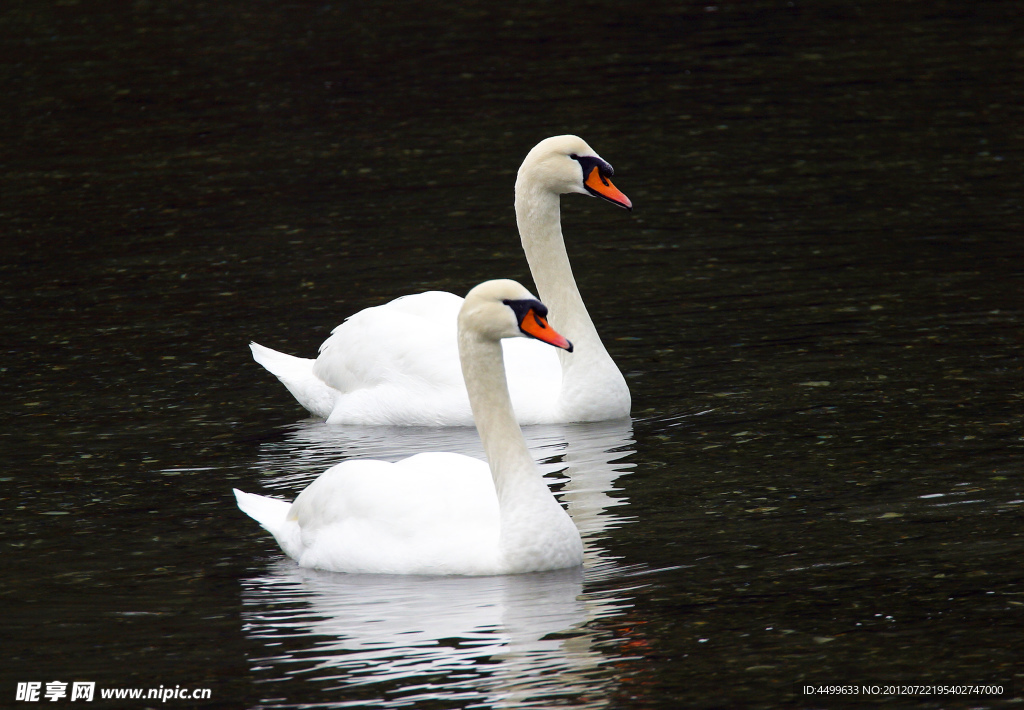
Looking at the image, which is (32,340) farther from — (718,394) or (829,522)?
(829,522)

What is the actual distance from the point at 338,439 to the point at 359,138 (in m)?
9.49

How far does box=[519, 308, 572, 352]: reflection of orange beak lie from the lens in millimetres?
8500

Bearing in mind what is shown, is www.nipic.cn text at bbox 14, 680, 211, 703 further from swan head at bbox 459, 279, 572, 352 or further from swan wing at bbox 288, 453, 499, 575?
swan head at bbox 459, 279, 572, 352

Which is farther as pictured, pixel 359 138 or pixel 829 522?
pixel 359 138

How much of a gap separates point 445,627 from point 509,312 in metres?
1.64

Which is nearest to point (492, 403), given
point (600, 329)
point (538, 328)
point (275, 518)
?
point (538, 328)

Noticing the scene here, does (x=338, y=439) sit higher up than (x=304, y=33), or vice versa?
(x=304, y=33)

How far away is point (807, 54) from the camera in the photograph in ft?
75.6

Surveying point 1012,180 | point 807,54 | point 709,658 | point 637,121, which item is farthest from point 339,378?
point 807,54

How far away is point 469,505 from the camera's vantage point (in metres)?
8.59

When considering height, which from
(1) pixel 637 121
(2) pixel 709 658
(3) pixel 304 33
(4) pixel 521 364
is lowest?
(2) pixel 709 658

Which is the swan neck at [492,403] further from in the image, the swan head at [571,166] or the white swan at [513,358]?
the swan head at [571,166]

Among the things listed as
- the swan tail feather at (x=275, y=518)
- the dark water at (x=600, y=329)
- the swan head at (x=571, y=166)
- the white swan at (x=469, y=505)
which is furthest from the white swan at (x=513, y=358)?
the white swan at (x=469, y=505)

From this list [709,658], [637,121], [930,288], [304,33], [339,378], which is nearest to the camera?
[709,658]
